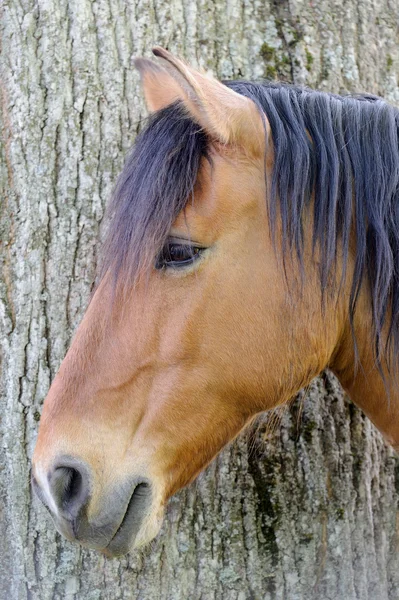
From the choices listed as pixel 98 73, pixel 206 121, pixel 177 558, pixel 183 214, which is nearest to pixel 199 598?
pixel 177 558

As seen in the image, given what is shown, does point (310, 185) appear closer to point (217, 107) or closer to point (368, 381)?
point (217, 107)

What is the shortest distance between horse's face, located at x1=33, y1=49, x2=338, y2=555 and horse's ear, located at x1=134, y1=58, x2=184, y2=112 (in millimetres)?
305

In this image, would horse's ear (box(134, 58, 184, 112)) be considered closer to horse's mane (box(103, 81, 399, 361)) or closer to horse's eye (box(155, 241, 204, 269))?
horse's mane (box(103, 81, 399, 361))

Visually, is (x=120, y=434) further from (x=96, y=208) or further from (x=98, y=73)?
(x=98, y=73)

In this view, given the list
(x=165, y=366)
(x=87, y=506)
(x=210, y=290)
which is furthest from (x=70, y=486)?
(x=210, y=290)

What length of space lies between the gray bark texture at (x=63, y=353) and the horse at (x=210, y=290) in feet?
1.77

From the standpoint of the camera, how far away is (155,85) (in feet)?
6.69

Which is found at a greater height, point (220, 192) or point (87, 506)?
point (220, 192)

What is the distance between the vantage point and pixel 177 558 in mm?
2340

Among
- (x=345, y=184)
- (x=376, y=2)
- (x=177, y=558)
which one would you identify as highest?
(x=376, y=2)

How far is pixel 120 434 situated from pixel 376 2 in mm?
2174

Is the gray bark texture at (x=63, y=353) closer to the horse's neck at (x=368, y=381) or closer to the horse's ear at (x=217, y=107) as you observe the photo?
the horse's neck at (x=368, y=381)

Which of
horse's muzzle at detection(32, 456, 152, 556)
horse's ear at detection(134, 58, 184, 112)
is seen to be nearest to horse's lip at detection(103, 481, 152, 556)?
horse's muzzle at detection(32, 456, 152, 556)

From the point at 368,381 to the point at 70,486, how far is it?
100 cm
